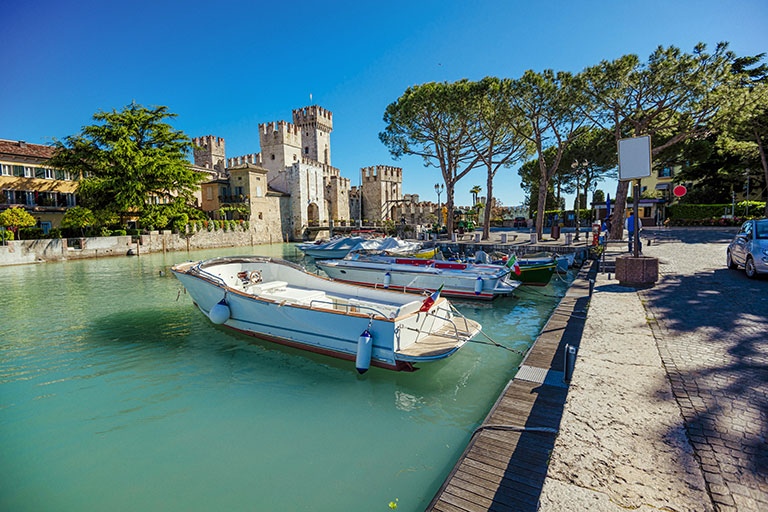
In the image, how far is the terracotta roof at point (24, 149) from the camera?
28.0 meters

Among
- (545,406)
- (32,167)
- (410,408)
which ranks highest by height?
(32,167)

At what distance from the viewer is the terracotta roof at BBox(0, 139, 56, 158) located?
28.0 metres

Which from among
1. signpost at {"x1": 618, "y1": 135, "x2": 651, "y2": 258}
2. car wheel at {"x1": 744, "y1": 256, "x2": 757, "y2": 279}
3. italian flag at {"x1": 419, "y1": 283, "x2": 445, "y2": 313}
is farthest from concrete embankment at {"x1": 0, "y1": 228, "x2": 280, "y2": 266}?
car wheel at {"x1": 744, "y1": 256, "x2": 757, "y2": 279}

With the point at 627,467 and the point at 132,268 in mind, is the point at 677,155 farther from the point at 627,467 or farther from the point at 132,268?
the point at 132,268

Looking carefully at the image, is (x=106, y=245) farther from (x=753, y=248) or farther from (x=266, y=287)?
(x=753, y=248)

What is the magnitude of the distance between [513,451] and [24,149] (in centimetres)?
4153

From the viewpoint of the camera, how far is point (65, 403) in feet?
18.2

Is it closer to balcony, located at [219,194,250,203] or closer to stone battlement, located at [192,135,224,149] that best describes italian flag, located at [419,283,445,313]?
balcony, located at [219,194,250,203]

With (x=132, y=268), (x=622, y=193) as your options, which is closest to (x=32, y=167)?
(x=132, y=268)

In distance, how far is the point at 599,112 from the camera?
19859 millimetres

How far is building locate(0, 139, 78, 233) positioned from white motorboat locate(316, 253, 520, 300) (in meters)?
28.4

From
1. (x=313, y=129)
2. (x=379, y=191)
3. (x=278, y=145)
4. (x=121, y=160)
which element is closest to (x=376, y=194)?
(x=379, y=191)

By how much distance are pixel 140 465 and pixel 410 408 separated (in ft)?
11.4

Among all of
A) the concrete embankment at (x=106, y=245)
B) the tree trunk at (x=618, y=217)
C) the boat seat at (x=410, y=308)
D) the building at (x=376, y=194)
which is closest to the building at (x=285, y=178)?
the building at (x=376, y=194)
